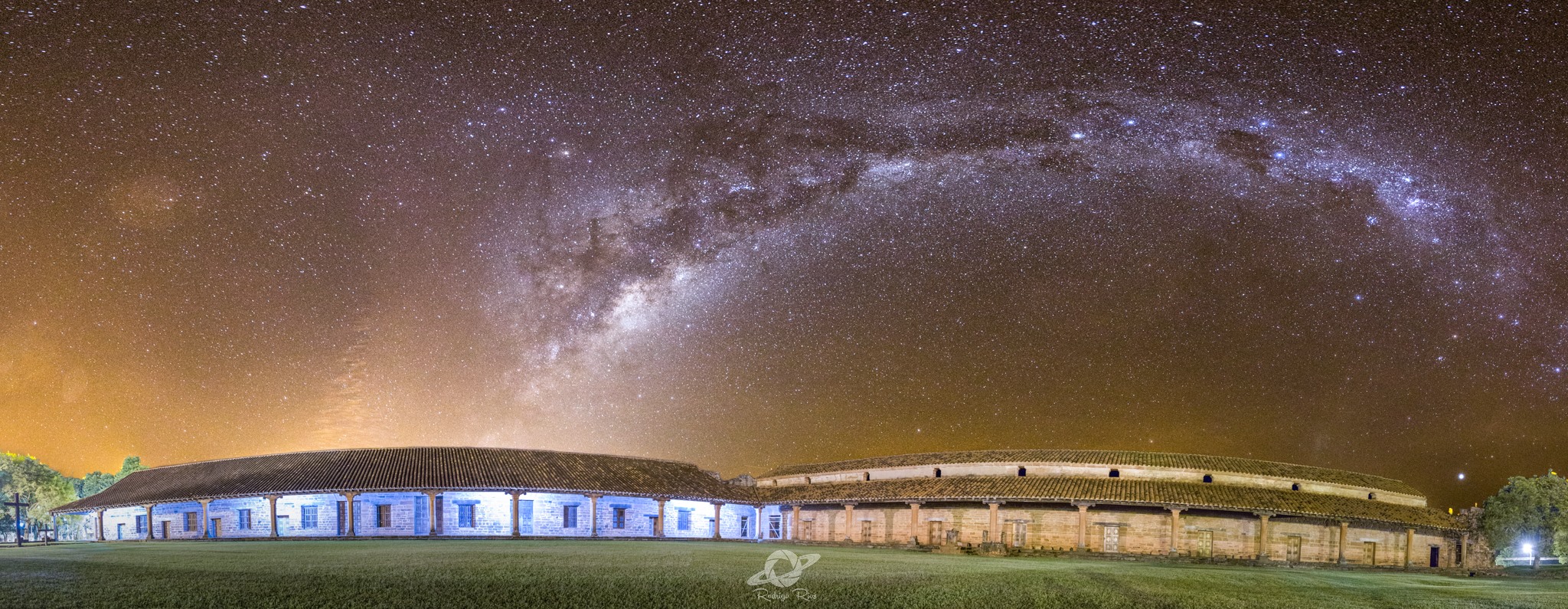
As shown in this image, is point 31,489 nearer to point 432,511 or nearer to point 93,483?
point 93,483

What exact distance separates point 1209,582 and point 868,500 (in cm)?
2516

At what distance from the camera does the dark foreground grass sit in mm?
14516

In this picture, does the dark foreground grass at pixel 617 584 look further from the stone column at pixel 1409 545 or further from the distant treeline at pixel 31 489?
the distant treeline at pixel 31 489

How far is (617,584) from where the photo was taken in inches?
661

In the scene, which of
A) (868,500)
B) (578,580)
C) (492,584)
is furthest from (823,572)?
(868,500)

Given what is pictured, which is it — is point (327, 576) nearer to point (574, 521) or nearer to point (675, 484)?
point (574, 521)

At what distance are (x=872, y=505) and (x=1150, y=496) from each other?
45.4ft

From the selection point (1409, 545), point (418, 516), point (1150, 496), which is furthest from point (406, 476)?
point (1409, 545)

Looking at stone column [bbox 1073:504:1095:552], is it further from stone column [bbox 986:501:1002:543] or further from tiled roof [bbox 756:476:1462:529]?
stone column [bbox 986:501:1002:543]

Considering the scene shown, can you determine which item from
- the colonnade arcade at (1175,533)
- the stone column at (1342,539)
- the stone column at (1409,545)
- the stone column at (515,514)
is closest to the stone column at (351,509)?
the stone column at (515,514)

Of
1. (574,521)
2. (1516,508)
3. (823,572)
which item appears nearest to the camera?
(823,572)

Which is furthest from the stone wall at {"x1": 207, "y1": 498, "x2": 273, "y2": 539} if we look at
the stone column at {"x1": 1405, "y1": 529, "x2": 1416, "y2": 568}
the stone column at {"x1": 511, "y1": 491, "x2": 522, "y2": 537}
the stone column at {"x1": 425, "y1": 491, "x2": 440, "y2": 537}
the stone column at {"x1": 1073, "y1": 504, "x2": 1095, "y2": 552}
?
the stone column at {"x1": 1405, "y1": 529, "x2": 1416, "y2": 568}

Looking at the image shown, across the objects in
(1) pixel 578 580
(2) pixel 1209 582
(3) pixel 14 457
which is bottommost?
(3) pixel 14 457

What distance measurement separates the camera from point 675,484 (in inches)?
1954
